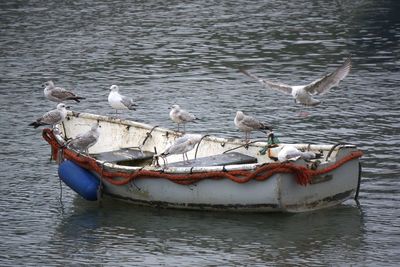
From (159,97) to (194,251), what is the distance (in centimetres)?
1121

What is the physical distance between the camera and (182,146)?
18172 millimetres

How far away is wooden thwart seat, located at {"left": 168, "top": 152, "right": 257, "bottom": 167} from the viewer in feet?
59.4

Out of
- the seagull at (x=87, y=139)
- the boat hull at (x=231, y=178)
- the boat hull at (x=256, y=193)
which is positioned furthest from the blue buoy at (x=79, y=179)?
the boat hull at (x=256, y=193)

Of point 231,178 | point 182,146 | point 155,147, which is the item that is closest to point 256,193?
point 231,178

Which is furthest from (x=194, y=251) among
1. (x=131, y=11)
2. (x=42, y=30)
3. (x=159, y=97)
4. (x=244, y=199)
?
(x=131, y=11)

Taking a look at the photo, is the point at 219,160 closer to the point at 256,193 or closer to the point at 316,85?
the point at 256,193

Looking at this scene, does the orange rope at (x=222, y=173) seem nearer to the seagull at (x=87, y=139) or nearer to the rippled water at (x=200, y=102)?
the seagull at (x=87, y=139)

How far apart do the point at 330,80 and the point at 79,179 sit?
16.1 feet

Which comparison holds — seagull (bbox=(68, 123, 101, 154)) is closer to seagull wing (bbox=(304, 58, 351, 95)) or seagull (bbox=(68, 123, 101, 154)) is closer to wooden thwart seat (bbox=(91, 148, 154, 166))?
wooden thwart seat (bbox=(91, 148, 154, 166))

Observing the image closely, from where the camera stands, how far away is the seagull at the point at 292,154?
55.8 ft

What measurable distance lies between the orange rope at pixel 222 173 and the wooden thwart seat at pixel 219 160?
646 millimetres

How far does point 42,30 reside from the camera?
3872cm

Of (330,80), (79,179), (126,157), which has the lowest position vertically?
(79,179)

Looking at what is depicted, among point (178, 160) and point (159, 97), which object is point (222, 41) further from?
point (178, 160)
